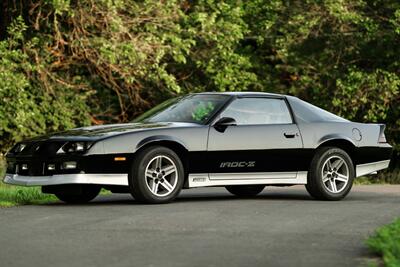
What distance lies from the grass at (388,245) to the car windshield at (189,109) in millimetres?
4673

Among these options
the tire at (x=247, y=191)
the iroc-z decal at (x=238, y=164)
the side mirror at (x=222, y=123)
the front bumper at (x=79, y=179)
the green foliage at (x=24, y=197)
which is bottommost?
the green foliage at (x=24, y=197)

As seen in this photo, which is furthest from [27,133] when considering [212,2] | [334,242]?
[334,242]

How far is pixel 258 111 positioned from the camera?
14.1 metres

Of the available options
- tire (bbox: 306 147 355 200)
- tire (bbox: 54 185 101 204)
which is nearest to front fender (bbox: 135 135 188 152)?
tire (bbox: 54 185 101 204)

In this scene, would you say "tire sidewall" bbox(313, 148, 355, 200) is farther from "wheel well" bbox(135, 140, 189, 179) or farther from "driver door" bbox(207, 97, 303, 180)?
"wheel well" bbox(135, 140, 189, 179)

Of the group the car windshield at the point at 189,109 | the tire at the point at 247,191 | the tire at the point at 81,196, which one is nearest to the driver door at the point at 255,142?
the car windshield at the point at 189,109

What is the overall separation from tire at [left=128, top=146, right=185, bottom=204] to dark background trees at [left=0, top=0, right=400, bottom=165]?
10308 mm

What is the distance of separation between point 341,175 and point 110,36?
38.2 feet

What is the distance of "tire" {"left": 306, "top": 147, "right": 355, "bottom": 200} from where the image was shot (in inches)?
553

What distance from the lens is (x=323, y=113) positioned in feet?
48.2

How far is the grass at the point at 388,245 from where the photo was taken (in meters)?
7.66

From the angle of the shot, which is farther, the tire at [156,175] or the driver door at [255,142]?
the driver door at [255,142]

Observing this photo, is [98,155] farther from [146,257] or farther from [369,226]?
[146,257]

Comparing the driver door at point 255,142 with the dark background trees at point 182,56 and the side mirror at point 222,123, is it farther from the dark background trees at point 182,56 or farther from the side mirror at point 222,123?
the dark background trees at point 182,56
